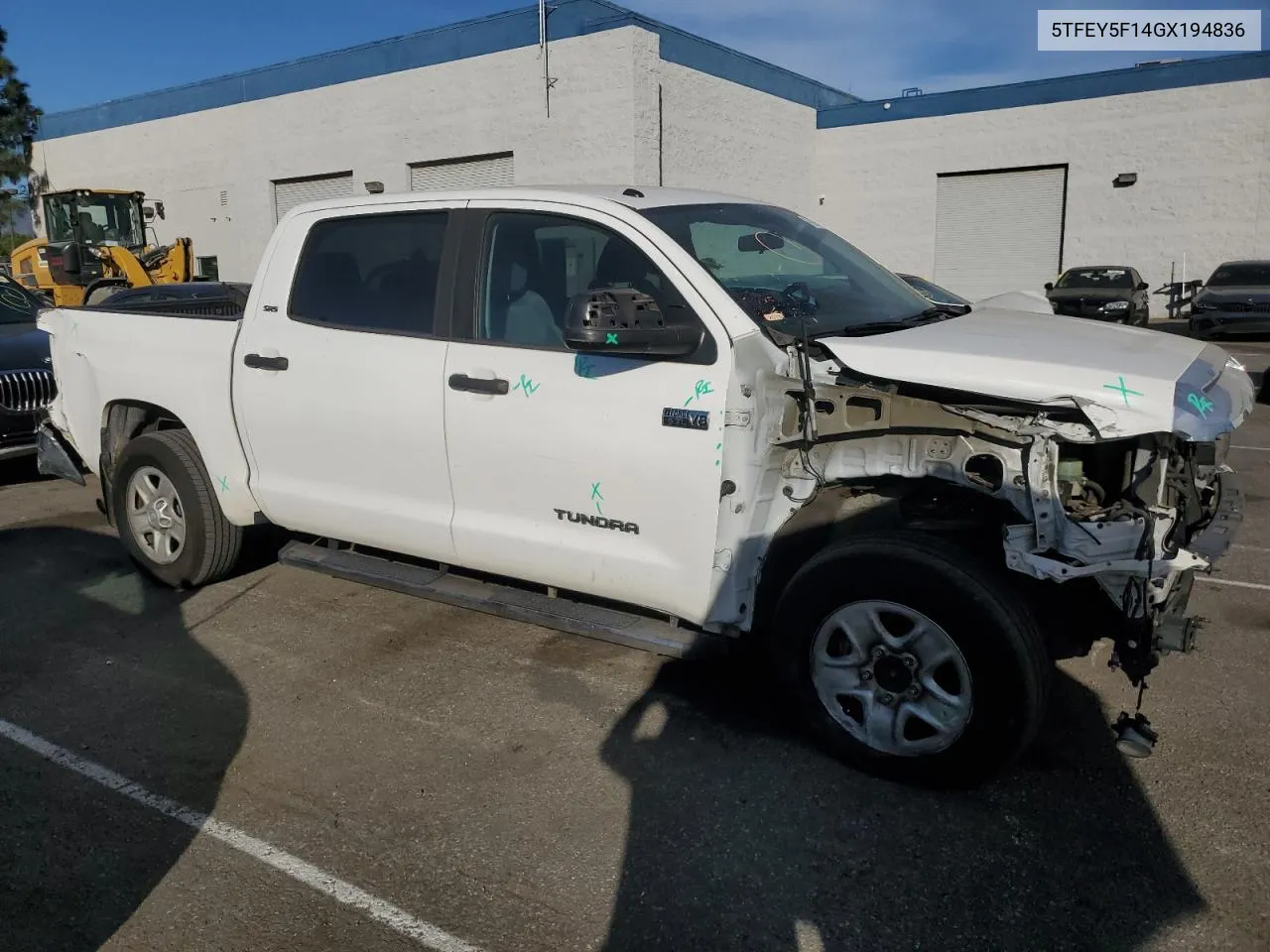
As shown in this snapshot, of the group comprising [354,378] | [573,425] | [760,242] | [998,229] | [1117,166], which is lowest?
[573,425]

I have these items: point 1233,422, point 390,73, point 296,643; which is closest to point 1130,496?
point 1233,422

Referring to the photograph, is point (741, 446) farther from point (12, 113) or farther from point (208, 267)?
point (12, 113)

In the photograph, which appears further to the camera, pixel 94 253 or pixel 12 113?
pixel 12 113

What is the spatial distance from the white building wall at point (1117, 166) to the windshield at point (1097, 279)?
3897mm

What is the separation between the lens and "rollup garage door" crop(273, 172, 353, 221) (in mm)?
27438

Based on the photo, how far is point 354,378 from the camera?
4461mm

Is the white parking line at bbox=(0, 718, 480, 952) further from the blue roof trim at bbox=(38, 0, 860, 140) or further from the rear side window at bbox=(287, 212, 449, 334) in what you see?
the blue roof trim at bbox=(38, 0, 860, 140)

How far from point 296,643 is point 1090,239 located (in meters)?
26.1

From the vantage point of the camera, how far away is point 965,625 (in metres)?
3.20

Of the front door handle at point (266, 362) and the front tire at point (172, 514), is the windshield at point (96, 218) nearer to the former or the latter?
the front tire at point (172, 514)

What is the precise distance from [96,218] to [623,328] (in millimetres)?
23238

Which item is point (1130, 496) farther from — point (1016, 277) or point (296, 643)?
point (1016, 277)

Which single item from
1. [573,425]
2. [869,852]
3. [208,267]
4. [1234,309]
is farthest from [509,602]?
[208,267]

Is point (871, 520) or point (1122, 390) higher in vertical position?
point (1122, 390)
